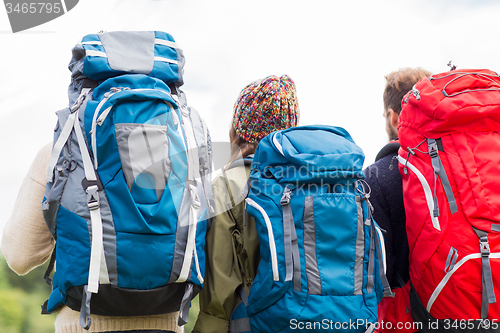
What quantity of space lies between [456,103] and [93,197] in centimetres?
193

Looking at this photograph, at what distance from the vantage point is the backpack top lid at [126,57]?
1987 mm

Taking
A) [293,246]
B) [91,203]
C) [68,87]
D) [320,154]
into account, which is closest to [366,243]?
[293,246]

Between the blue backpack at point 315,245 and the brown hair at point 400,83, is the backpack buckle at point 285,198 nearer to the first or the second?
the blue backpack at point 315,245

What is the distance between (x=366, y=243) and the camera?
202 centimetres

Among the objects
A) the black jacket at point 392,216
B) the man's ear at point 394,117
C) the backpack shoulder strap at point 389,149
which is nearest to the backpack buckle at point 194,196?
the black jacket at point 392,216

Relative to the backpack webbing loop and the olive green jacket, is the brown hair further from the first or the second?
the olive green jacket

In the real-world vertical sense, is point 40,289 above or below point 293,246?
below

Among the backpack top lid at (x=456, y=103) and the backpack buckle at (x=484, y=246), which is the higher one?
the backpack top lid at (x=456, y=103)

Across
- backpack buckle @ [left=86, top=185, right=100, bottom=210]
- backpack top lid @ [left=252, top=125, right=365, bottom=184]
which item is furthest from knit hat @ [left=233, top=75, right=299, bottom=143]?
backpack buckle @ [left=86, top=185, right=100, bottom=210]

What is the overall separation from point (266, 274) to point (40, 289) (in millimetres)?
8682

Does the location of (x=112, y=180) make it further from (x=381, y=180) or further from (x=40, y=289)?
(x=40, y=289)

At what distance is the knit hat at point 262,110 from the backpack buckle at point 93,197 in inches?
41.6

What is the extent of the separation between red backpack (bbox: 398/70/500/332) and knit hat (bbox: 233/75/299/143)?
0.80 meters

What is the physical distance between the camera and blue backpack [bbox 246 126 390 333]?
191cm
